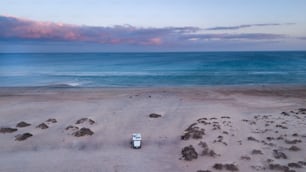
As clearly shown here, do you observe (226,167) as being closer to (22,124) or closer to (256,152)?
(256,152)

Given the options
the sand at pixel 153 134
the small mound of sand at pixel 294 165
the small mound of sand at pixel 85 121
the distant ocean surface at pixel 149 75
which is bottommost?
the distant ocean surface at pixel 149 75

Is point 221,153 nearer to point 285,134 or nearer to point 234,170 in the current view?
point 234,170

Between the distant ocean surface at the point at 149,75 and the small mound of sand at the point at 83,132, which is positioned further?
the distant ocean surface at the point at 149,75

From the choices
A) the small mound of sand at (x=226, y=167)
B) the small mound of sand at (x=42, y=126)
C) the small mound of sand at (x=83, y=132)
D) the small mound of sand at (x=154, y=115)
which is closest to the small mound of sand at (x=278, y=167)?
the small mound of sand at (x=226, y=167)

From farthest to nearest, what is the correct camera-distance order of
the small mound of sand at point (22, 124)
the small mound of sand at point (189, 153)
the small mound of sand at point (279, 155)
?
the small mound of sand at point (22, 124), the small mound of sand at point (189, 153), the small mound of sand at point (279, 155)

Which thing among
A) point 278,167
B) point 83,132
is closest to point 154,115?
point 83,132

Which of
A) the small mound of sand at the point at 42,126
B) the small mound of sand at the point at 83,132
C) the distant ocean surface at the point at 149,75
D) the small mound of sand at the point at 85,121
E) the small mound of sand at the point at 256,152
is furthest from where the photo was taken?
the distant ocean surface at the point at 149,75

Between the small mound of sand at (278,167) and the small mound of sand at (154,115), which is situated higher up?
the small mound of sand at (278,167)

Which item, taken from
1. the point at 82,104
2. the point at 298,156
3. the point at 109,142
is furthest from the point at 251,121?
the point at 82,104

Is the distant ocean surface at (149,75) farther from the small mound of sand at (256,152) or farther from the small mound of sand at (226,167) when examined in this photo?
the small mound of sand at (226,167)
